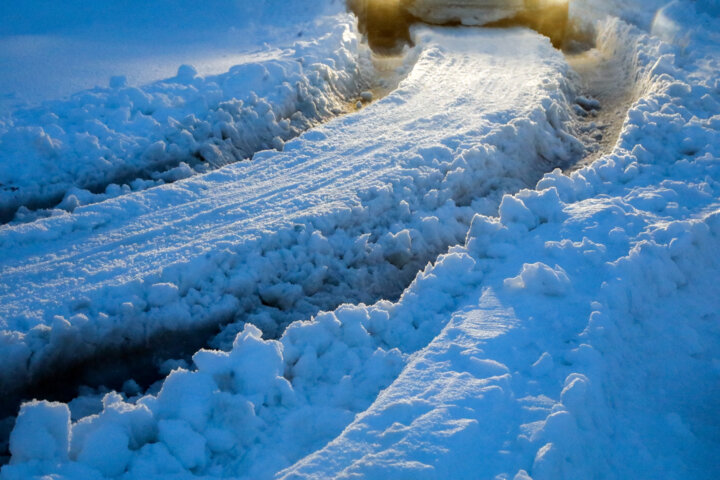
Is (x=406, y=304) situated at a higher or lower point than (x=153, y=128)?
lower

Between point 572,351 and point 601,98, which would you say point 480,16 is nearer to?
point 601,98

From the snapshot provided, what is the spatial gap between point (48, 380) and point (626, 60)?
794 cm

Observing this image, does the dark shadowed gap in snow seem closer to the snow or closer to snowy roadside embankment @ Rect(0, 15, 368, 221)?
the snow

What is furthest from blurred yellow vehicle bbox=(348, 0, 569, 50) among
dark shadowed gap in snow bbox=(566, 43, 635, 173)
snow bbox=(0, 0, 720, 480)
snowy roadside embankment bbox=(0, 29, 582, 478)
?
snow bbox=(0, 0, 720, 480)

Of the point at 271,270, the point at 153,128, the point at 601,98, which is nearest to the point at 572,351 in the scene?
the point at 271,270

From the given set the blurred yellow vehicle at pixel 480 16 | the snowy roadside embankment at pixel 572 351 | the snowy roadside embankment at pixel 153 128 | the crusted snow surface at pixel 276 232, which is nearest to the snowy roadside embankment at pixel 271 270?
the crusted snow surface at pixel 276 232

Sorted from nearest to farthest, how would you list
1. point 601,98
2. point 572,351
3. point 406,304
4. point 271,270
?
point 572,351 → point 406,304 → point 271,270 → point 601,98

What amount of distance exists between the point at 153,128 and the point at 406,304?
336 centimetres

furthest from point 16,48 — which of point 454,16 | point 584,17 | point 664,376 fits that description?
point 584,17

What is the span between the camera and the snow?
2.55 m

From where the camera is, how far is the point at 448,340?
3146mm

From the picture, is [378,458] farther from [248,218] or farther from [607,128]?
[607,128]

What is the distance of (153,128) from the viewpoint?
5605 mm

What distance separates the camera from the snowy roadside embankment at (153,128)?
4.96m
